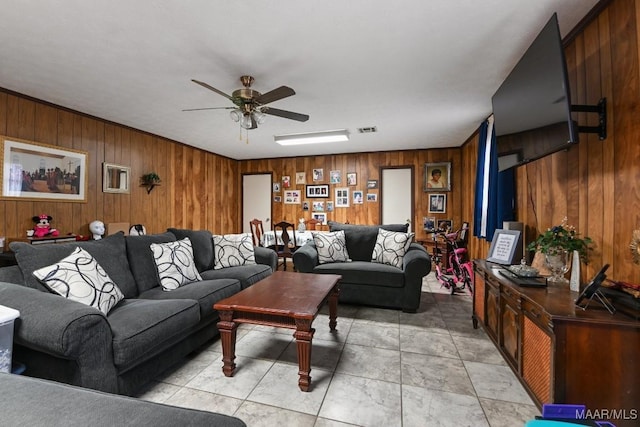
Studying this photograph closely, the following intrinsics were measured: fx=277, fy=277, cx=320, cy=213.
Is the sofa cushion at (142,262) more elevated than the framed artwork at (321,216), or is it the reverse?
the framed artwork at (321,216)

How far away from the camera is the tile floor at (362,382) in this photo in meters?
1.55

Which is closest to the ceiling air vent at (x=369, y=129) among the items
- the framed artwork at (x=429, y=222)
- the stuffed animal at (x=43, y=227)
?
the framed artwork at (x=429, y=222)

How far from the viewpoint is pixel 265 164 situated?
6629 mm

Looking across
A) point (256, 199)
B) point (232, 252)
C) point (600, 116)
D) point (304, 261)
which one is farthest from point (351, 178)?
point (600, 116)

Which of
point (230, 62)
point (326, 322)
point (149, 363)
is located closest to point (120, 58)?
point (230, 62)

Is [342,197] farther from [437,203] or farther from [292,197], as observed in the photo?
[437,203]

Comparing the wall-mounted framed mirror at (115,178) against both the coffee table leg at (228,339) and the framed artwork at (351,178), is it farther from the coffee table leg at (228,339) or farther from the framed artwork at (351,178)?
the framed artwork at (351,178)

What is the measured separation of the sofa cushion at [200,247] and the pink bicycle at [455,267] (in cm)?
315

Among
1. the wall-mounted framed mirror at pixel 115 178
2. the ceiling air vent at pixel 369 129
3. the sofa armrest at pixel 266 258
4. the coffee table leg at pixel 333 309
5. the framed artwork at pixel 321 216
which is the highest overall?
the ceiling air vent at pixel 369 129

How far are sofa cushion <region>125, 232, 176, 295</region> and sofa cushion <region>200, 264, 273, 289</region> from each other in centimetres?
48

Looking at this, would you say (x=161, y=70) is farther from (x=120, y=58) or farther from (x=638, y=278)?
(x=638, y=278)

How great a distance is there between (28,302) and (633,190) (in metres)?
3.28

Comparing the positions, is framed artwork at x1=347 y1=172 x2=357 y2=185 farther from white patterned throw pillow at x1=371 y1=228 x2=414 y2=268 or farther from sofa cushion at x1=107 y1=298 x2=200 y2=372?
sofa cushion at x1=107 y1=298 x2=200 y2=372

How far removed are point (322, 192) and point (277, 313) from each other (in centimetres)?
455
